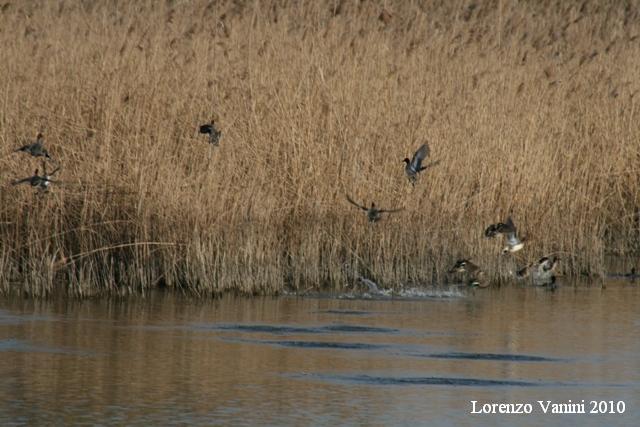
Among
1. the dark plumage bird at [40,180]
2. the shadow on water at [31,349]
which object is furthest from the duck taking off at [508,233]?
the shadow on water at [31,349]

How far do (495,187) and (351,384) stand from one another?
4.90 meters

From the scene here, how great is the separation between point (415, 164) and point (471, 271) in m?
0.90

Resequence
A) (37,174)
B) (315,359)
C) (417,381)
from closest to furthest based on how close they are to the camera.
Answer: (417,381) → (315,359) → (37,174)

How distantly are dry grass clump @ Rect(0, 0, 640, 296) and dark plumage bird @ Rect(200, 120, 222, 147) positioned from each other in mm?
83

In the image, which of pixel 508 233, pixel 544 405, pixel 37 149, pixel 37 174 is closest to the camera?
pixel 544 405

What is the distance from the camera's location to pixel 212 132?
1115 cm

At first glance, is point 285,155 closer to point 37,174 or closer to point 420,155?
point 420,155

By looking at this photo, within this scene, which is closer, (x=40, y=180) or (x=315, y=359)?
(x=315, y=359)

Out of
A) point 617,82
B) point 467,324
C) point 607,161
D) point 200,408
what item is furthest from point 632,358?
point 617,82

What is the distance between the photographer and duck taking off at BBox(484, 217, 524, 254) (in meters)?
11.6

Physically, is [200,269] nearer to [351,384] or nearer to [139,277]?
[139,277]

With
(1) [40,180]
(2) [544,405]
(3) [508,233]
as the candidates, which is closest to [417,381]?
(2) [544,405]


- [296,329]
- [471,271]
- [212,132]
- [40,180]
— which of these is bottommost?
[296,329]

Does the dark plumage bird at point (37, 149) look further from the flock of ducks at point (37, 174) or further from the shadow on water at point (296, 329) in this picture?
the shadow on water at point (296, 329)
